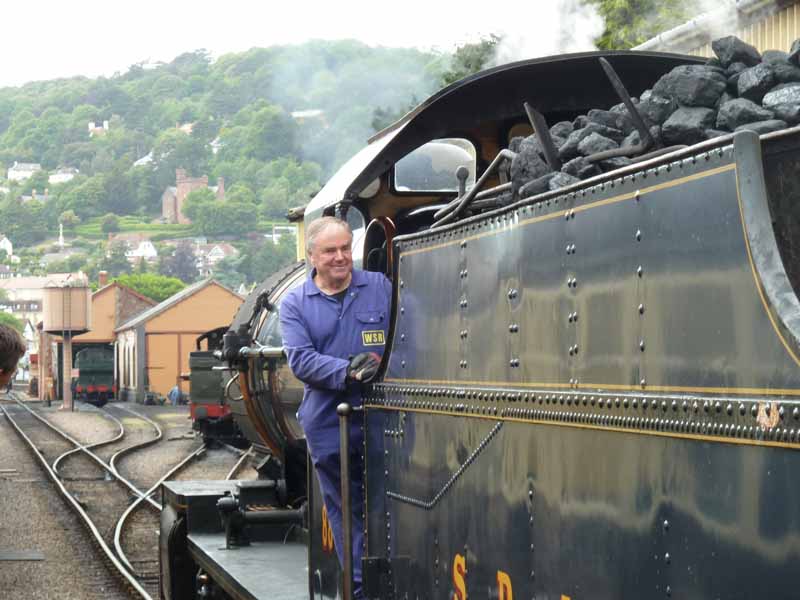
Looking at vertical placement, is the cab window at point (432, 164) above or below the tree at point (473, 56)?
below

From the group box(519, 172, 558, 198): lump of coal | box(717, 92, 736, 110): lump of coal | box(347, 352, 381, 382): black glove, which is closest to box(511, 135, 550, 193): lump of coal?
box(519, 172, 558, 198): lump of coal

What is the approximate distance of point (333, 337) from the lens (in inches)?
194

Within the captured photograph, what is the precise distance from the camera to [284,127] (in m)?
168

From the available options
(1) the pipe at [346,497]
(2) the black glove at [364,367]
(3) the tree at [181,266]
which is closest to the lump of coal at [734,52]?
(2) the black glove at [364,367]

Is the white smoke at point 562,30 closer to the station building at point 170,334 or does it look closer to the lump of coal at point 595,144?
the lump of coal at point 595,144

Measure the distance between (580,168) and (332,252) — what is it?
151 centimetres

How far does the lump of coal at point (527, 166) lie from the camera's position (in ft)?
12.4

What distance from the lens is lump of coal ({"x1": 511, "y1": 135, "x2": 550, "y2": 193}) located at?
3771mm

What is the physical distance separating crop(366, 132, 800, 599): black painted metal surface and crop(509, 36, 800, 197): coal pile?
226mm

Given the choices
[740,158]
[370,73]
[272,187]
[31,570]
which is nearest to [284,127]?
[272,187]

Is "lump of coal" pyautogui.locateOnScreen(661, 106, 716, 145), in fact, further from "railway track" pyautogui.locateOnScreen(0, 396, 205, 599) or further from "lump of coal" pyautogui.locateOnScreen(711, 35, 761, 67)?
"railway track" pyautogui.locateOnScreen(0, 396, 205, 599)

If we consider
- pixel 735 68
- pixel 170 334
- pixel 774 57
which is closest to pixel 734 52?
pixel 735 68

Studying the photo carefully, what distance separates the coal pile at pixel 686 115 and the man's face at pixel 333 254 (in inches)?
44.2

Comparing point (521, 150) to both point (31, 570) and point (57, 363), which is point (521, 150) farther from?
point (57, 363)
